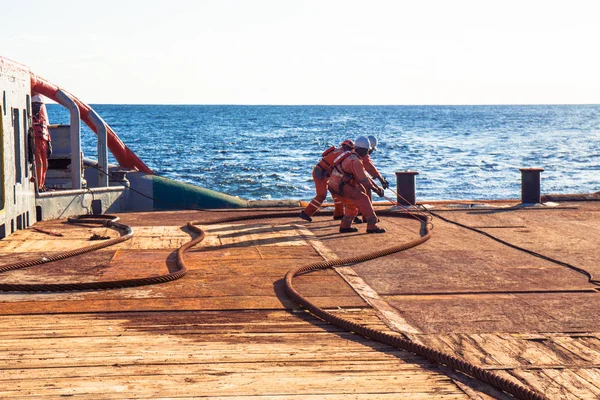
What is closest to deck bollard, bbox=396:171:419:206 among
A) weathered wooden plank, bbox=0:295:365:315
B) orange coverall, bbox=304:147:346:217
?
orange coverall, bbox=304:147:346:217

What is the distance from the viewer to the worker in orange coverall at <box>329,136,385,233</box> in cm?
1213

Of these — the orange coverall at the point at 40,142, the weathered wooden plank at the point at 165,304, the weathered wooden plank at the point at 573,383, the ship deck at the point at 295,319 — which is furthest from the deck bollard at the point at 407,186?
the weathered wooden plank at the point at 573,383

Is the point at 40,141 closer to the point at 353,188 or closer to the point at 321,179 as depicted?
the point at 321,179

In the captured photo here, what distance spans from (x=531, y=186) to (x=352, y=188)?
16.4ft

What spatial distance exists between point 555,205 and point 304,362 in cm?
1117

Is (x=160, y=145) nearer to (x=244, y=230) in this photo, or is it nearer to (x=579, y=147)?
(x=579, y=147)

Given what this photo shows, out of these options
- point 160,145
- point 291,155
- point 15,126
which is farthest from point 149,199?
point 160,145

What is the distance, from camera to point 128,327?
6.40 m

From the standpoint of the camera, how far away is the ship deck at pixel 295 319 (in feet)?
16.6

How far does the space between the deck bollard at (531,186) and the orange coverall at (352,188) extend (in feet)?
15.6

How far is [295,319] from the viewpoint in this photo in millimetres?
6707

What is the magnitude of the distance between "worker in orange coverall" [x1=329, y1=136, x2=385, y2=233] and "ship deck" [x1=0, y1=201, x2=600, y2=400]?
0.59m

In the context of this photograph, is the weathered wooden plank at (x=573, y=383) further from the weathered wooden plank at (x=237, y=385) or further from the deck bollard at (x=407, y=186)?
the deck bollard at (x=407, y=186)

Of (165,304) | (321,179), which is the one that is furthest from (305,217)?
(165,304)
